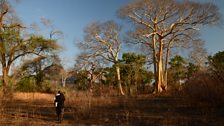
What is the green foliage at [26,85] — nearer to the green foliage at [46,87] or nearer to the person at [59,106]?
the green foliage at [46,87]

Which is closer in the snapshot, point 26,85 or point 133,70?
point 26,85

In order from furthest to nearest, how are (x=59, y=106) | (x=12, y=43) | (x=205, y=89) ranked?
(x=12, y=43)
(x=59, y=106)
(x=205, y=89)

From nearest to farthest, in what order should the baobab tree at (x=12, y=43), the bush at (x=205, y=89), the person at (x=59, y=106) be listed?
1. the bush at (x=205, y=89)
2. the person at (x=59, y=106)
3. the baobab tree at (x=12, y=43)

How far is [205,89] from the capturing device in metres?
11.5

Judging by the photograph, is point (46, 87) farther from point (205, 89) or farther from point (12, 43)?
point (205, 89)

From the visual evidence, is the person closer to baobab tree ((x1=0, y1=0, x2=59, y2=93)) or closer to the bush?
the bush

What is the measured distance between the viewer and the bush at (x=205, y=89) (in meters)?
10.9

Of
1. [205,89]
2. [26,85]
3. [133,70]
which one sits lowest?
[205,89]

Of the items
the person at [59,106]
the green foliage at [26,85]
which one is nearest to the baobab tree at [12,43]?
the green foliage at [26,85]

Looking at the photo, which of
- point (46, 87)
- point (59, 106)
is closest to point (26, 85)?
point (46, 87)

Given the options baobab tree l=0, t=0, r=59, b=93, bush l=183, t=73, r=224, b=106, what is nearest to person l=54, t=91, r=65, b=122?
bush l=183, t=73, r=224, b=106

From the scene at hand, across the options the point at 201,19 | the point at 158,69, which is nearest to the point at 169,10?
the point at 201,19

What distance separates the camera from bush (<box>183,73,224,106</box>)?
1085 cm

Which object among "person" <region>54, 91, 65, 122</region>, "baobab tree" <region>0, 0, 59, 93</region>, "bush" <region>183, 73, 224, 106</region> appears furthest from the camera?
"baobab tree" <region>0, 0, 59, 93</region>
